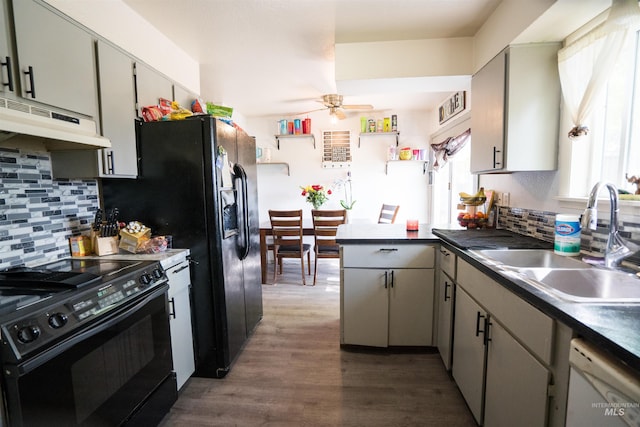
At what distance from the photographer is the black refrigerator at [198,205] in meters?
1.68

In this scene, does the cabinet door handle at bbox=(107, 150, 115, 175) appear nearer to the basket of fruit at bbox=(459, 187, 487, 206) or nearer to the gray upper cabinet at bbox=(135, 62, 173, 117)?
the gray upper cabinet at bbox=(135, 62, 173, 117)

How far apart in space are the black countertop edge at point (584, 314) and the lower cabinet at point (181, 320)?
1.66 m

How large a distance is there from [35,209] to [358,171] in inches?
148

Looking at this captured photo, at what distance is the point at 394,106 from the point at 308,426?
3979 mm

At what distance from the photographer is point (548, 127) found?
163cm

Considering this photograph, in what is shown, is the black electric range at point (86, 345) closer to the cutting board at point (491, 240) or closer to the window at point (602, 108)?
the cutting board at point (491, 240)

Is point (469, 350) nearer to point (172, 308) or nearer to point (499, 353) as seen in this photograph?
point (499, 353)

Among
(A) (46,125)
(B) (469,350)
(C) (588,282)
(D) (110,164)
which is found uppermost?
(A) (46,125)

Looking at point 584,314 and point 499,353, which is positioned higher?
point 584,314

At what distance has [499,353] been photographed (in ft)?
3.78

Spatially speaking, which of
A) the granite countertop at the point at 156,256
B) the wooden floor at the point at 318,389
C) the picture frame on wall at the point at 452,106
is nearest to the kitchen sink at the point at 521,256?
the wooden floor at the point at 318,389

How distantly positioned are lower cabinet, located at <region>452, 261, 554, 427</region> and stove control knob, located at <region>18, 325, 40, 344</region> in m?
1.62

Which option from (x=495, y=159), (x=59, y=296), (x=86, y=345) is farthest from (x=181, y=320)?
(x=495, y=159)

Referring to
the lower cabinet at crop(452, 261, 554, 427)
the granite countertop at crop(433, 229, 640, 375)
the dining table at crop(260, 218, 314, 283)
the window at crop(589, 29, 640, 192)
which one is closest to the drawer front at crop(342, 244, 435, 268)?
the lower cabinet at crop(452, 261, 554, 427)
